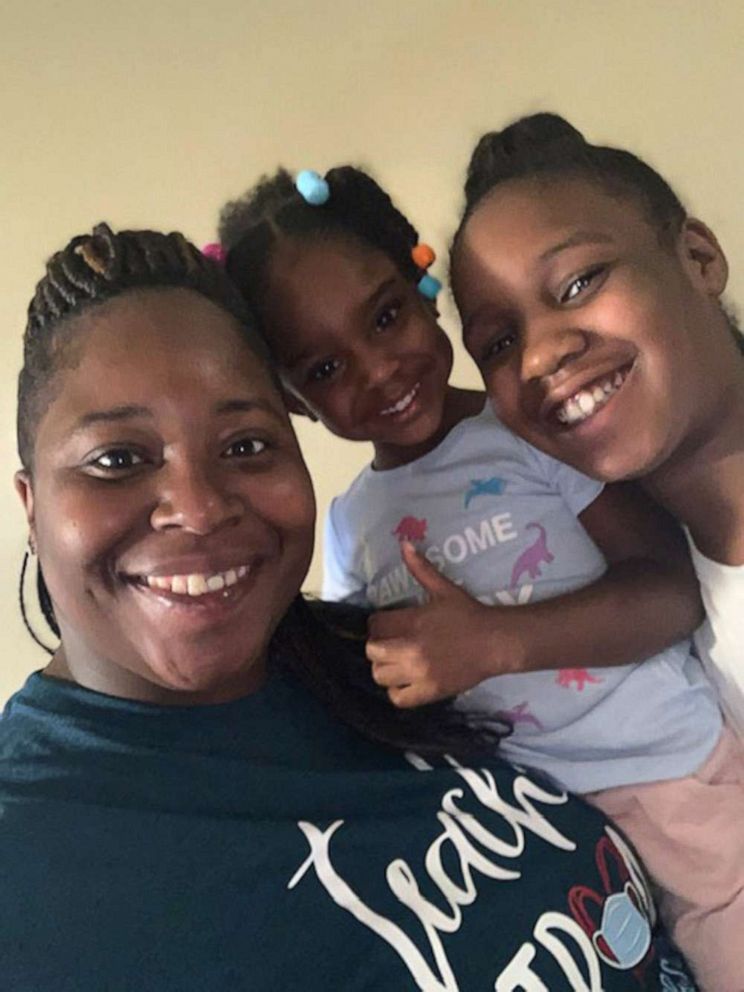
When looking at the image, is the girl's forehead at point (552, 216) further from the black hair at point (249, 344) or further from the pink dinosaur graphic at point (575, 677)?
the pink dinosaur graphic at point (575, 677)

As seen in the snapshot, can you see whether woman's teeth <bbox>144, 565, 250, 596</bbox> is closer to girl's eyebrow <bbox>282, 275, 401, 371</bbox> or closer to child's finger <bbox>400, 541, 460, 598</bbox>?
child's finger <bbox>400, 541, 460, 598</bbox>

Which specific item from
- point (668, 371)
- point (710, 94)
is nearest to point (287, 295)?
point (668, 371)

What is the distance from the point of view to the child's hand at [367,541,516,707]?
0.82m

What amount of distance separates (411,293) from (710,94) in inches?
25.9

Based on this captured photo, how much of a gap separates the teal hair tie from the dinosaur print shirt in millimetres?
164

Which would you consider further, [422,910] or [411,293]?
[411,293]

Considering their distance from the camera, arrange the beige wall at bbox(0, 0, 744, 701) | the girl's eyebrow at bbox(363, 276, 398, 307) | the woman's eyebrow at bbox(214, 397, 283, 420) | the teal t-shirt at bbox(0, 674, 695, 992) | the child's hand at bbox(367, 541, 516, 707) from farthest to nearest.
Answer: the beige wall at bbox(0, 0, 744, 701) < the girl's eyebrow at bbox(363, 276, 398, 307) < the child's hand at bbox(367, 541, 516, 707) < the woman's eyebrow at bbox(214, 397, 283, 420) < the teal t-shirt at bbox(0, 674, 695, 992)

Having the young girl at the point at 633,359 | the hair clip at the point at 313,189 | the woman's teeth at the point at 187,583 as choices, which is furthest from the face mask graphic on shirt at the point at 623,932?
the hair clip at the point at 313,189

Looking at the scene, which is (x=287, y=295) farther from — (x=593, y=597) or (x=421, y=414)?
(x=593, y=597)

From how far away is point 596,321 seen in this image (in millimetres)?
819

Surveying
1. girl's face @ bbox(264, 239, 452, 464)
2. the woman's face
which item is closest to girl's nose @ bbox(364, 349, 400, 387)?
girl's face @ bbox(264, 239, 452, 464)

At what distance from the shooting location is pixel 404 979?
0.63 m

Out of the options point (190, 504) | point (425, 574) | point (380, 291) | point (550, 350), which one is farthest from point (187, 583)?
point (380, 291)

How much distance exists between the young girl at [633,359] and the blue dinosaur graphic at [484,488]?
92 millimetres
